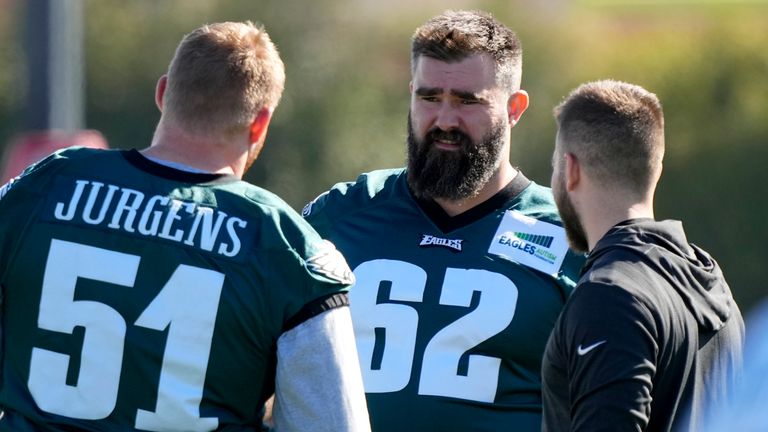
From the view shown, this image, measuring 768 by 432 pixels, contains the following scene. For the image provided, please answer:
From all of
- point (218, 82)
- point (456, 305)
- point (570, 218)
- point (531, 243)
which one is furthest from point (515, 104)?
point (218, 82)

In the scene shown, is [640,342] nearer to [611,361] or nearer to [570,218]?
[611,361]

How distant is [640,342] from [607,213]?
44 centimetres

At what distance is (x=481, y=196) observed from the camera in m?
3.92

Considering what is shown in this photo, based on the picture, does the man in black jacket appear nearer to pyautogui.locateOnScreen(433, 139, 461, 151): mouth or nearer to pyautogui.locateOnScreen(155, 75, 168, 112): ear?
pyautogui.locateOnScreen(433, 139, 461, 151): mouth

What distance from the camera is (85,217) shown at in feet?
9.27

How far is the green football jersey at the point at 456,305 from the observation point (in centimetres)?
362

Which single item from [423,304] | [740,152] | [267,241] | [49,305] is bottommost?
[740,152]

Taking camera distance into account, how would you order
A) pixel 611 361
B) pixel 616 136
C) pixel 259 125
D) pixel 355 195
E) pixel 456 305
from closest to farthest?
pixel 611 361, pixel 259 125, pixel 616 136, pixel 456 305, pixel 355 195

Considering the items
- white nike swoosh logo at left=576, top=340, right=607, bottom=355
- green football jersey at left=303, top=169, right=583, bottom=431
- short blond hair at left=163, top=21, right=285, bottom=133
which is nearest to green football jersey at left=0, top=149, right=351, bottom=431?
short blond hair at left=163, top=21, right=285, bottom=133

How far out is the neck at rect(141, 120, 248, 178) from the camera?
2.88 m

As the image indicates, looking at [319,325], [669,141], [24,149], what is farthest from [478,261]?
[669,141]

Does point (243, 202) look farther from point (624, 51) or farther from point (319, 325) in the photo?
point (624, 51)

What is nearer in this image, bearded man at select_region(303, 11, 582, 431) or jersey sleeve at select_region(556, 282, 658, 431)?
jersey sleeve at select_region(556, 282, 658, 431)

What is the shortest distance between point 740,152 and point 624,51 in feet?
6.74
